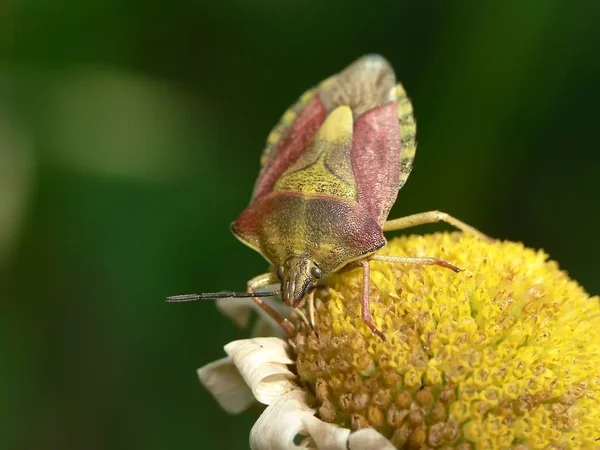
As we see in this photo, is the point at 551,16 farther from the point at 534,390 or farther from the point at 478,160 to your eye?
the point at 534,390

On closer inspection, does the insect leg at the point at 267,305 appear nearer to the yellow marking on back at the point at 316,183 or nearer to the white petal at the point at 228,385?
the white petal at the point at 228,385

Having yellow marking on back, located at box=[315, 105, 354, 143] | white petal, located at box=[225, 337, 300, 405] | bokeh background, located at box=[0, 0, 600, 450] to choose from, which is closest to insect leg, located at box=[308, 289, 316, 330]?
white petal, located at box=[225, 337, 300, 405]

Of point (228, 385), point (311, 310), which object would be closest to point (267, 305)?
Result: point (311, 310)

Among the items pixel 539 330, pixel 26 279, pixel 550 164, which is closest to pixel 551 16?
pixel 550 164

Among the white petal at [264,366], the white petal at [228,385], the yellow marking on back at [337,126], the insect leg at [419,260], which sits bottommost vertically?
the white petal at [228,385]

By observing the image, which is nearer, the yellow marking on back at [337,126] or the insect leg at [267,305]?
the insect leg at [267,305]

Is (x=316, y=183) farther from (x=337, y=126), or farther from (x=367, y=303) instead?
(x=367, y=303)

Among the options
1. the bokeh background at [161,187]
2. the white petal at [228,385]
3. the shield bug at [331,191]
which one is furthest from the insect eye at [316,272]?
the bokeh background at [161,187]
